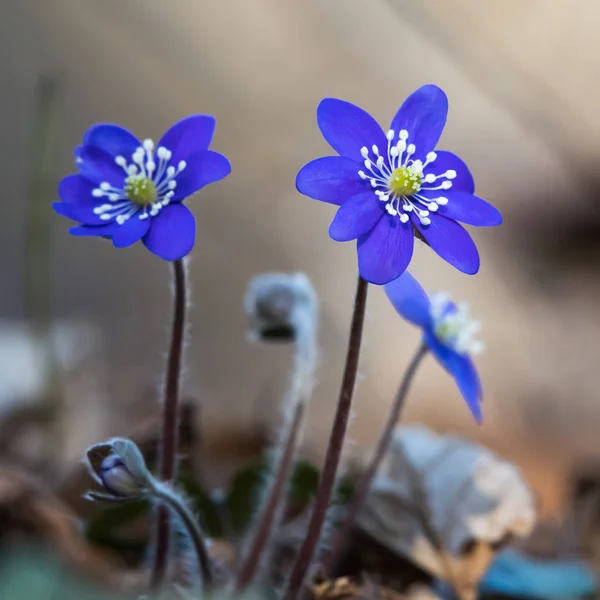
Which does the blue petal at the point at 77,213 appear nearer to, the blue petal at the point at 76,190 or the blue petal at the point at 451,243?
the blue petal at the point at 76,190

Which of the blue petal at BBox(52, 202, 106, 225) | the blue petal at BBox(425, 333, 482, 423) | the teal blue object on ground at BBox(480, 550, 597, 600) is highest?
the blue petal at BBox(52, 202, 106, 225)

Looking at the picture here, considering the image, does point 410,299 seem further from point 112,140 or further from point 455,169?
point 112,140

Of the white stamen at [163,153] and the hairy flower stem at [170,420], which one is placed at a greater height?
the white stamen at [163,153]

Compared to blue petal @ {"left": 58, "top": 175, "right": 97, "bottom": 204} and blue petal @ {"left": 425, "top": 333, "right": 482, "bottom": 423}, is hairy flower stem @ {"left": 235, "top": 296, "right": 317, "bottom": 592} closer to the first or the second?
blue petal @ {"left": 425, "top": 333, "right": 482, "bottom": 423}

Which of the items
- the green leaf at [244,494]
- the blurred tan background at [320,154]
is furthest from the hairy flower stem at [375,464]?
the blurred tan background at [320,154]

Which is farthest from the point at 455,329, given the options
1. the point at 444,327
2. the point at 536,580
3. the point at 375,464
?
the point at 536,580

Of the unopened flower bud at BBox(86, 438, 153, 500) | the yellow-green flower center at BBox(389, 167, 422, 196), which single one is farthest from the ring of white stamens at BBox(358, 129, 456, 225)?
the unopened flower bud at BBox(86, 438, 153, 500)
